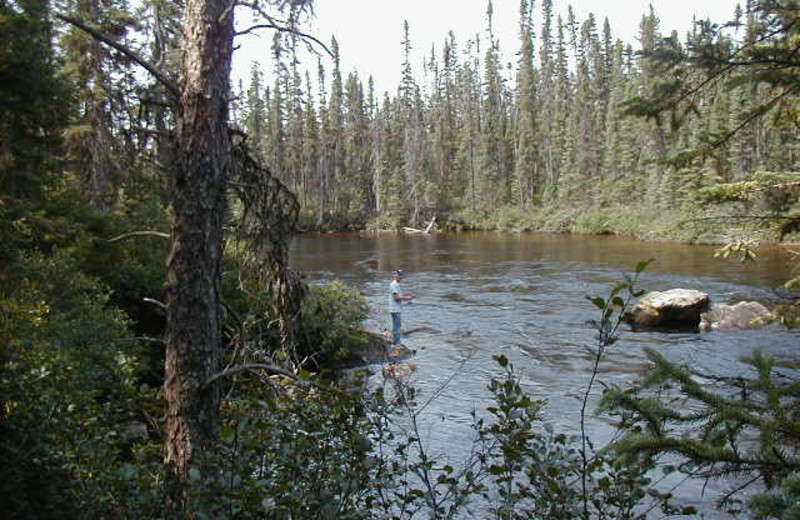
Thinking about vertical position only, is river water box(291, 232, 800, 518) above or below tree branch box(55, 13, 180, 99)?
below

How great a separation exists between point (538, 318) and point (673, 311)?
11.8 feet

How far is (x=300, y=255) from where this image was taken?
37.0 m

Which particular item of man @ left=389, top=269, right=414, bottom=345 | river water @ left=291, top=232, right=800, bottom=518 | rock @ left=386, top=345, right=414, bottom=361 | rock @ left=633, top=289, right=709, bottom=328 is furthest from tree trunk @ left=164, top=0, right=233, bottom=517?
rock @ left=633, top=289, right=709, bottom=328

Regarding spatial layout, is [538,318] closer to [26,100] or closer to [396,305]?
[396,305]

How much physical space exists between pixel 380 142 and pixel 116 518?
72.0 metres

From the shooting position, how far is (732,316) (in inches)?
643

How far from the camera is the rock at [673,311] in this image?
16.7m

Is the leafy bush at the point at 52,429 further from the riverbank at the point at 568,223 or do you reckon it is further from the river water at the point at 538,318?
the riverbank at the point at 568,223

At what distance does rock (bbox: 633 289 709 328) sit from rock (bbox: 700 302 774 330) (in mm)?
250

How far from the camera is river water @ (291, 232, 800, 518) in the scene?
1094cm

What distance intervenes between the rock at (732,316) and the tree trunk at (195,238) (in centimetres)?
1532

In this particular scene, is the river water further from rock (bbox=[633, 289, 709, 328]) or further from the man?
rock (bbox=[633, 289, 709, 328])

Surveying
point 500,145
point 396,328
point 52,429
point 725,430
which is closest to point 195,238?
point 52,429

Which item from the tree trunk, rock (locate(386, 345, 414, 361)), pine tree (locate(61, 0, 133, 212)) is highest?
pine tree (locate(61, 0, 133, 212))
